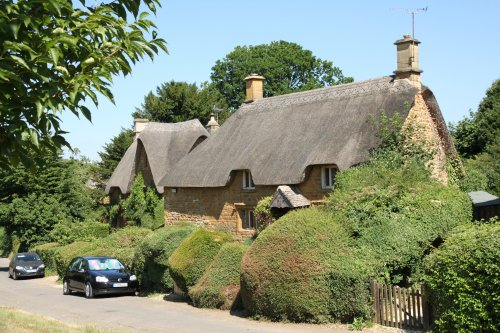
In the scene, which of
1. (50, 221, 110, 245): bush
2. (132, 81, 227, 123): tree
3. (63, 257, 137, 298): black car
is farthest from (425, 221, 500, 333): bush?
(132, 81, 227, 123): tree

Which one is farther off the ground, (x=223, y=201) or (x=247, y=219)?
(x=223, y=201)

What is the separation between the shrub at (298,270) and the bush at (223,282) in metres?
1.64

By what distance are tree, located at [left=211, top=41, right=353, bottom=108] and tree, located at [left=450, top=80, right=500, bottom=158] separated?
18457mm

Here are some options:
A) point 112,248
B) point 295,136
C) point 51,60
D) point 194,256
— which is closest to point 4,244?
→ point 112,248

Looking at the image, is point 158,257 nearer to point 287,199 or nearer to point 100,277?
point 100,277

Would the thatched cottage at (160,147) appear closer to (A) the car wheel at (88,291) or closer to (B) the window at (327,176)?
(A) the car wheel at (88,291)

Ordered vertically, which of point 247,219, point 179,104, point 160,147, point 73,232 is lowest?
point 73,232

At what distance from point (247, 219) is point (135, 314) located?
916 centimetres

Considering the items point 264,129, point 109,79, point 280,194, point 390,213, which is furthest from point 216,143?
point 109,79

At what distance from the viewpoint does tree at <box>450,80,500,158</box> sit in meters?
42.8

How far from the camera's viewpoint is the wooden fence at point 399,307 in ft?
47.2

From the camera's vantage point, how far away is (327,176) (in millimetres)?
23734

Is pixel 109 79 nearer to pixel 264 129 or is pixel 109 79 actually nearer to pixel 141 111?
pixel 264 129

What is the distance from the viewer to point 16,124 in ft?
18.5
